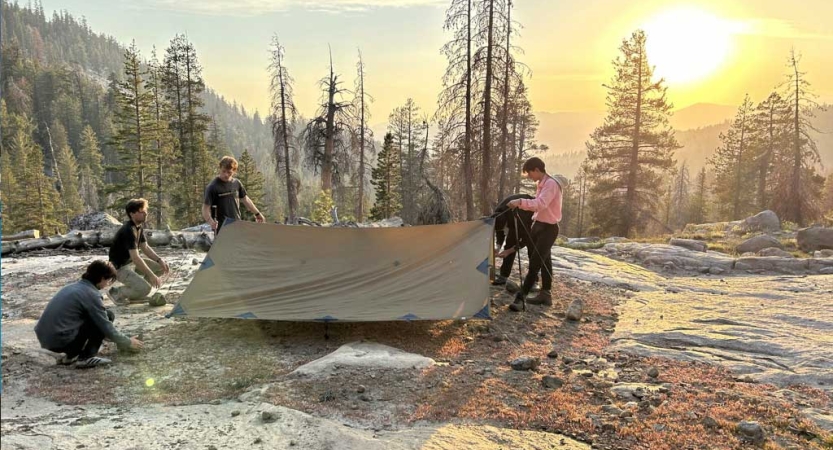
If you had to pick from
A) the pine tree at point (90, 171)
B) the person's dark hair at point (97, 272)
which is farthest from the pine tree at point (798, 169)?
the pine tree at point (90, 171)

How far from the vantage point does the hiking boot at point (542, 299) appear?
805cm

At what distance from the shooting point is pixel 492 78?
55.6ft

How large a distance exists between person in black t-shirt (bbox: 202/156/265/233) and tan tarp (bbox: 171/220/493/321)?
462 millimetres

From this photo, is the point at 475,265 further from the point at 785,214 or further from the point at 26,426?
the point at 785,214

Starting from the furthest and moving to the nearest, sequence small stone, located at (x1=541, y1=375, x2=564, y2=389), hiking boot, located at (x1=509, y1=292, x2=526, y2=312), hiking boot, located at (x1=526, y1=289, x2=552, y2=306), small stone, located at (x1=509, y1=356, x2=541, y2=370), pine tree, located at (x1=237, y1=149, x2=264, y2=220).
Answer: pine tree, located at (x1=237, y1=149, x2=264, y2=220) → hiking boot, located at (x1=526, y1=289, x2=552, y2=306) → hiking boot, located at (x1=509, y1=292, x2=526, y2=312) → small stone, located at (x1=509, y1=356, x2=541, y2=370) → small stone, located at (x1=541, y1=375, x2=564, y2=389)

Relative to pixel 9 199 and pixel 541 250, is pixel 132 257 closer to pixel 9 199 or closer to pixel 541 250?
pixel 541 250

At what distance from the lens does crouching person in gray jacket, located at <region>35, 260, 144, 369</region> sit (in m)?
5.07

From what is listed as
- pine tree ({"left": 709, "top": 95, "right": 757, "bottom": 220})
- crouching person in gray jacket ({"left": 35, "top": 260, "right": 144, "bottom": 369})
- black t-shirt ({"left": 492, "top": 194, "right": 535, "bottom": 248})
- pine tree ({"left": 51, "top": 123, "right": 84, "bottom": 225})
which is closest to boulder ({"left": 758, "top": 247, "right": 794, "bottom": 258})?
A: black t-shirt ({"left": 492, "top": 194, "right": 535, "bottom": 248})

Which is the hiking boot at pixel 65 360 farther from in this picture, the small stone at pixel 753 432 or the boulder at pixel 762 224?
the boulder at pixel 762 224

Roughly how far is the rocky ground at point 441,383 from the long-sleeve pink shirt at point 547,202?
63.5 inches

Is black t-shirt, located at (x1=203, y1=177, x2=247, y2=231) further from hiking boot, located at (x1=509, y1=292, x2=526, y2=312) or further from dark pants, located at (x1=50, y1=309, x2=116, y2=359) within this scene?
hiking boot, located at (x1=509, y1=292, x2=526, y2=312)

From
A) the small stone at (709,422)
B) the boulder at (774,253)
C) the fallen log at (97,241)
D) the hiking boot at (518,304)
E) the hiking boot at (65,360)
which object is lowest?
the small stone at (709,422)

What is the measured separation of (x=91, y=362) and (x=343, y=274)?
10.1 ft

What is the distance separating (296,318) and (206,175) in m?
30.6
